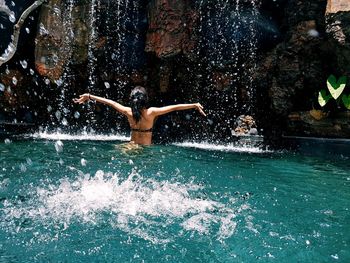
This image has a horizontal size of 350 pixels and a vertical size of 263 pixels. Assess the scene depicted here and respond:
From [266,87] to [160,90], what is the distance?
4.28 m

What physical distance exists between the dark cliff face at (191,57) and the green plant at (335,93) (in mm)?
672

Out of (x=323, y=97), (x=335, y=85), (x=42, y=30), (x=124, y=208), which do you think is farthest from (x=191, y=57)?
(x=124, y=208)

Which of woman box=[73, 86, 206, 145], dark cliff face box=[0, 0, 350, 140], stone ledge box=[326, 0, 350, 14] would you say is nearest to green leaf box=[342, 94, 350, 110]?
dark cliff face box=[0, 0, 350, 140]

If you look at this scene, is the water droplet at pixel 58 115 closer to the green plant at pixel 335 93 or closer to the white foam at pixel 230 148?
the white foam at pixel 230 148

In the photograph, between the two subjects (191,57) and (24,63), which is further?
(24,63)

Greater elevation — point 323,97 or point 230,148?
point 323,97

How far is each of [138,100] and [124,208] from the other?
9.41 ft

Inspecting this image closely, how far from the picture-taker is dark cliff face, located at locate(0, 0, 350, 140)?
12.0m

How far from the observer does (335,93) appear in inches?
416

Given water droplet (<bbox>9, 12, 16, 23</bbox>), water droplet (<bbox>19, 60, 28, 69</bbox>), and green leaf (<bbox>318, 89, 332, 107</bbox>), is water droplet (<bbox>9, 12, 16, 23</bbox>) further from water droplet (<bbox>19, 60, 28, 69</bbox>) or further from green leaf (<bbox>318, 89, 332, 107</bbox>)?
green leaf (<bbox>318, 89, 332, 107</bbox>)

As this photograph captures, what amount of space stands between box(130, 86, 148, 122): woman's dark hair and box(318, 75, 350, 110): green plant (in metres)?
6.81

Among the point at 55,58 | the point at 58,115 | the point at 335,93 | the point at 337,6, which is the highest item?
the point at 337,6

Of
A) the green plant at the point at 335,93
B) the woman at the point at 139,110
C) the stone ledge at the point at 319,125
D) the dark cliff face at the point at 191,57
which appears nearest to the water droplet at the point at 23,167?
the woman at the point at 139,110

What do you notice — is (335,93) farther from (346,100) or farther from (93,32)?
(93,32)
